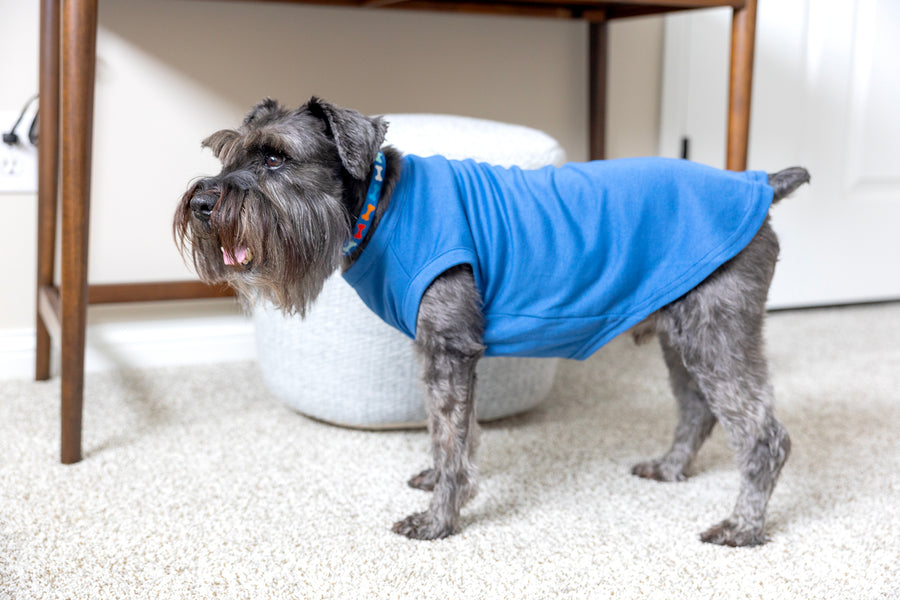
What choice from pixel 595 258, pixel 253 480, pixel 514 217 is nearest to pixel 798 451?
pixel 595 258

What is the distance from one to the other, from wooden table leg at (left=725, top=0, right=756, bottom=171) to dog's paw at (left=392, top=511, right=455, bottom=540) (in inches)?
42.7

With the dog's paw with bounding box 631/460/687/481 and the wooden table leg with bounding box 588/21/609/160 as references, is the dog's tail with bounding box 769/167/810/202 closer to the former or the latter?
the dog's paw with bounding box 631/460/687/481

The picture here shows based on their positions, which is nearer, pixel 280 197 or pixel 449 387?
pixel 280 197

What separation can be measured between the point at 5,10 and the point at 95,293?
0.72 m

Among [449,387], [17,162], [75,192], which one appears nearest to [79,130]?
[75,192]

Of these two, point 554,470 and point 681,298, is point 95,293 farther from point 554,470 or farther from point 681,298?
point 681,298

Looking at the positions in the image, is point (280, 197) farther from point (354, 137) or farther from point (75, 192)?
point (75, 192)

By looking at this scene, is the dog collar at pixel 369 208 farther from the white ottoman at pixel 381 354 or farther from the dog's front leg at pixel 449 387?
the white ottoman at pixel 381 354

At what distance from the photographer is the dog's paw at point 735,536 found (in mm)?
1447

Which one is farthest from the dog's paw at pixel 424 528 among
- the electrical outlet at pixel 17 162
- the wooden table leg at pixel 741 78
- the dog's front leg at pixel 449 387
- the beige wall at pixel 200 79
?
the electrical outlet at pixel 17 162

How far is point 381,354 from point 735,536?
795mm

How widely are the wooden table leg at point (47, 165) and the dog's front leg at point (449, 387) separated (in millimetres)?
1173

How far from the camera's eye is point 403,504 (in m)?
1.61

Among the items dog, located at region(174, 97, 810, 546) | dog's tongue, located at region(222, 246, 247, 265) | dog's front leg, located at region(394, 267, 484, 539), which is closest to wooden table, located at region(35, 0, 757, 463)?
dog, located at region(174, 97, 810, 546)
